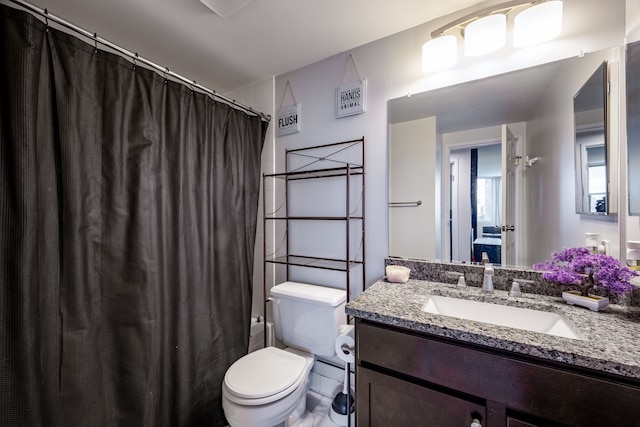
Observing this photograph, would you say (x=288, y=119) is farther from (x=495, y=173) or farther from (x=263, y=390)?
(x=263, y=390)

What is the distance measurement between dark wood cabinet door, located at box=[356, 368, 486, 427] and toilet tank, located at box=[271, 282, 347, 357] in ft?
1.52

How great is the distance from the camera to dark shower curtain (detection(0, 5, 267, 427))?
910 millimetres

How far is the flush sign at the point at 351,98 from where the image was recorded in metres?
1.57

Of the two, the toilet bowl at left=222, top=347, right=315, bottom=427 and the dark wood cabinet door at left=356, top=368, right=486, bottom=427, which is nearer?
the dark wood cabinet door at left=356, top=368, right=486, bottom=427

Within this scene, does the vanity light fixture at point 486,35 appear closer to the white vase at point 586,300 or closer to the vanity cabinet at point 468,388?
the white vase at point 586,300

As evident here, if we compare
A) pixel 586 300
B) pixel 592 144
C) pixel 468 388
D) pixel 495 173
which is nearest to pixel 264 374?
pixel 468 388

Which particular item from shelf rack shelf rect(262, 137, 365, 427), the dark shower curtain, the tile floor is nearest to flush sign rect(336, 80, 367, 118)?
shelf rack shelf rect(262, 137, 365, 427)

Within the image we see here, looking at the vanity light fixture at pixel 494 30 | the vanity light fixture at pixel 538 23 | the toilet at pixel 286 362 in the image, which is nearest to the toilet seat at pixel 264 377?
the toilet at pixel 286 362

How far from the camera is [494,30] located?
1157mm

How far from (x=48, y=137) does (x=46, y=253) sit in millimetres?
432

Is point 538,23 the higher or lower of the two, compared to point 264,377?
higher

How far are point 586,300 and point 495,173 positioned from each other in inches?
24.2

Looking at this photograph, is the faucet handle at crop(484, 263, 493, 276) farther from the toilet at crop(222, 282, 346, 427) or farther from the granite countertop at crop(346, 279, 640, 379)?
the toilet at crop(222, 282, 346, 427)

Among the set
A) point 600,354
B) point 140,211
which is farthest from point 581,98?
point 140,211
